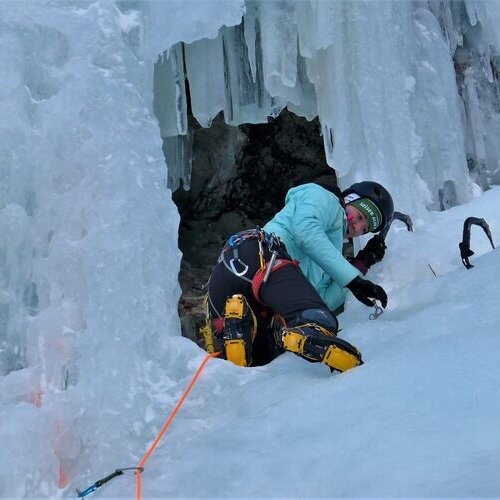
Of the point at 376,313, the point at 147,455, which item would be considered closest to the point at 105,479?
the point at 147,455

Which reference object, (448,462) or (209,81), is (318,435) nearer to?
(448,462)

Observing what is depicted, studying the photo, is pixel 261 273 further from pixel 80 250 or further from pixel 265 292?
pixel 80 250

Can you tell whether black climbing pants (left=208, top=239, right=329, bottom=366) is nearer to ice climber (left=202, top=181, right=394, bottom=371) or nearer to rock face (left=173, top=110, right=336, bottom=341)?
ice climber (left=202, top=181, right=394, bottom=371)

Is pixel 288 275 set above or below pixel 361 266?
above

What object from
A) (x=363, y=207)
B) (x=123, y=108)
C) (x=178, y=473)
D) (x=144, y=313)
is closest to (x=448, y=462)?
(x=178, y=473)

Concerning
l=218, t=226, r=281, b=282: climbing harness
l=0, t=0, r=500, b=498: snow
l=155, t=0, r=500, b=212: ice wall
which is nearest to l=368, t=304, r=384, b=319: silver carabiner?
l=0, t=0, r=500, b=498: snow

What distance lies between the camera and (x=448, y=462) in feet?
5.87

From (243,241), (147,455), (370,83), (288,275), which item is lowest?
(147,455)

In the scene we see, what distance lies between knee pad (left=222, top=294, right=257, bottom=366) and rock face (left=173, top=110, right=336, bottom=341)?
4244 millimetres

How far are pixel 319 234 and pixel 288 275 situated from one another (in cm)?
33

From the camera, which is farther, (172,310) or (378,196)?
(378,196)

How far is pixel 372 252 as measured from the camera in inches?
169

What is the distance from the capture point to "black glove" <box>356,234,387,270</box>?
4273 mm

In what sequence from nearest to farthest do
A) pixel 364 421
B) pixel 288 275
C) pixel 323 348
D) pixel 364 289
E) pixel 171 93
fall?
pixel 364 421 → pixel 323 348 → pixel 288 275 → pixel 364 289 → pixel 171 93
